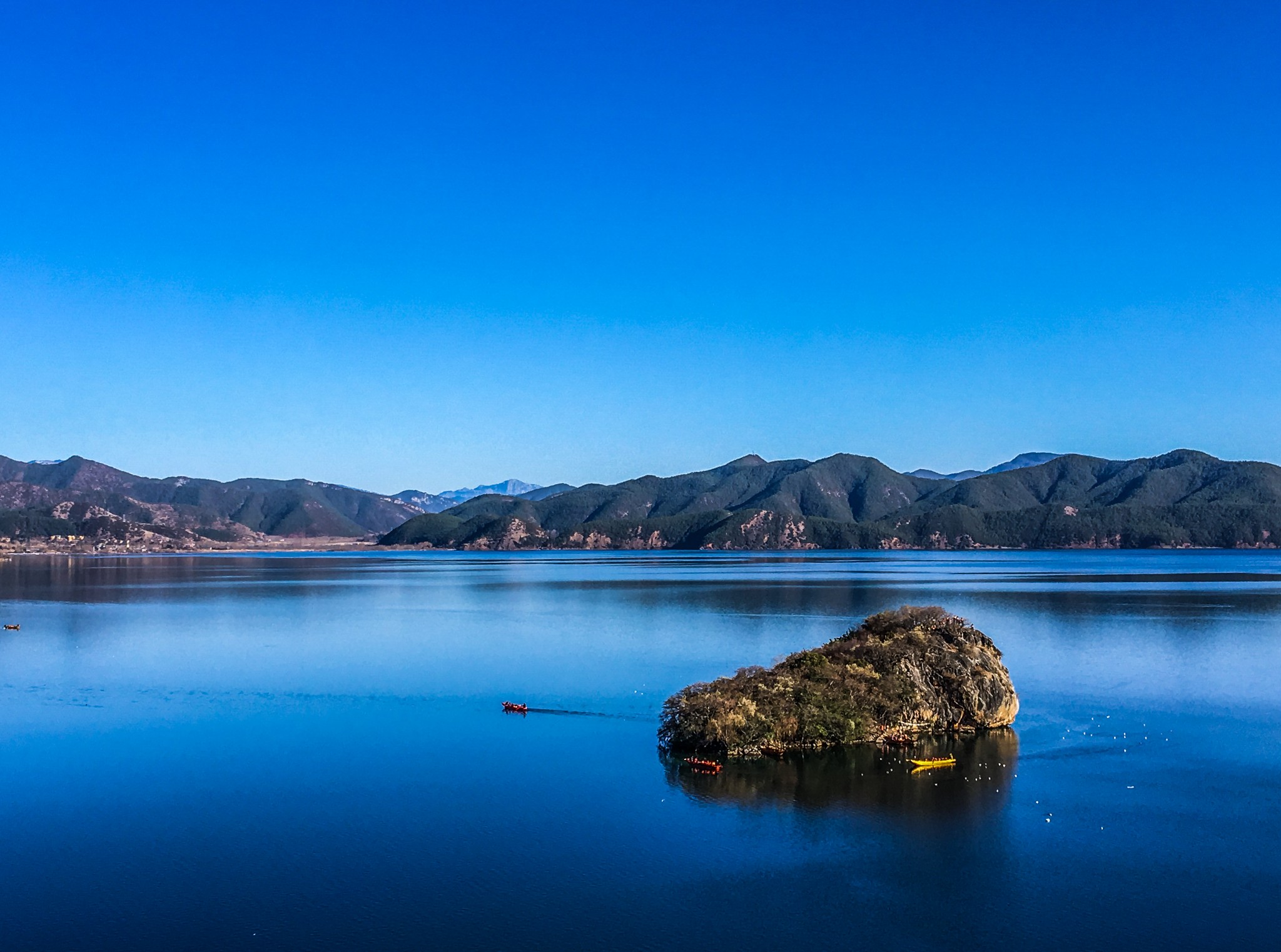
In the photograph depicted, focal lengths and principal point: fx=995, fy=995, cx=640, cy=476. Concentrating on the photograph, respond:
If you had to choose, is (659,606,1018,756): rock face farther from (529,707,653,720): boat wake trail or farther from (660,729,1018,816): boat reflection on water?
(529,707,653,720): boat wake trail

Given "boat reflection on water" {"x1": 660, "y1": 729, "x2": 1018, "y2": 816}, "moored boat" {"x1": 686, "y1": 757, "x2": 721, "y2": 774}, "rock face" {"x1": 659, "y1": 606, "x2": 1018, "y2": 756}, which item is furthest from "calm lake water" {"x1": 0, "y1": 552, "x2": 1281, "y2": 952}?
"rock face" {"x1": 659, "y1": 606, "x2": 1018, "y2": 756}

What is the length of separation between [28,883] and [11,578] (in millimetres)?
172334

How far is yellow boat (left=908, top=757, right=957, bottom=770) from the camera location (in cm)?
3647

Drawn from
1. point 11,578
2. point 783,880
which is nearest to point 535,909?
point 783,880

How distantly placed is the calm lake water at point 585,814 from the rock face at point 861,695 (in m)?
1.60

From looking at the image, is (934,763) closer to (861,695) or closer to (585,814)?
(861,695)

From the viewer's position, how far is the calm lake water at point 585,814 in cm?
2306

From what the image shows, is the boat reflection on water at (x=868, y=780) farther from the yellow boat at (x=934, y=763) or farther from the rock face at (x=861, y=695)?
the rock face at (x=861, y=695)

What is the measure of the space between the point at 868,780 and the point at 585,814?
10303mm

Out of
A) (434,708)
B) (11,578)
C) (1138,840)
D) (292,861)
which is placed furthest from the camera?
(11,578)

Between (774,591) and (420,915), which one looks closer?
(420,915)

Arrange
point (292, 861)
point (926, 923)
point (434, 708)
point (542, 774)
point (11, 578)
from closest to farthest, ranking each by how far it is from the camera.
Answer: point (926, 923) < point (292, 861) < point (542, 774) < point (434, 708) < point (11, 578)

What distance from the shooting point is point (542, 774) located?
119 feet

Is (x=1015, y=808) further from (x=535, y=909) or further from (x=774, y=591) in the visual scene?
(x=774, y=591)
